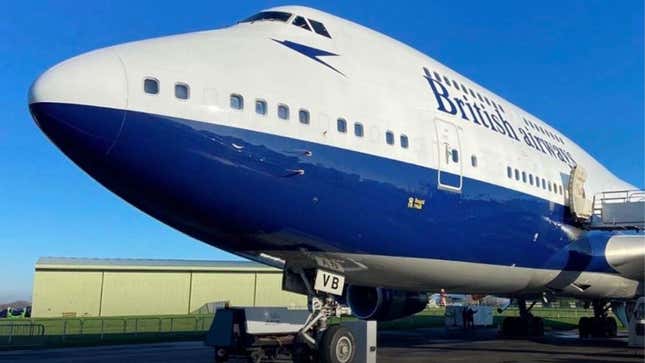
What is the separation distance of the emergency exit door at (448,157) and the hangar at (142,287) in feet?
134

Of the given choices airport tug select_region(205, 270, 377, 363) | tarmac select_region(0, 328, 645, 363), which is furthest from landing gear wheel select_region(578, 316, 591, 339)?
airport tug select_region(205, 270, 377, 363)

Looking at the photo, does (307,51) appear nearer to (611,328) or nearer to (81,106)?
(81,106)

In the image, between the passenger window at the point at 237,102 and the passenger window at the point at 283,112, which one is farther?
the passenger window at the point at 283,112

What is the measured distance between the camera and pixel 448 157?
37.6 ft

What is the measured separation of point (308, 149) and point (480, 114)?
557 centimetres

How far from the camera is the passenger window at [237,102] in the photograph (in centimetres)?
867

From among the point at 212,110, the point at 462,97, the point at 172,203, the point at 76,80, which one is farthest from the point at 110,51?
the point at 462,97

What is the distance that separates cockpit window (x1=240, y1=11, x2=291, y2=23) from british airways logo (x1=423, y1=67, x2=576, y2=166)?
3057mm

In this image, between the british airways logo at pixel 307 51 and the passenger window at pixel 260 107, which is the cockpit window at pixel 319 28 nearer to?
the british airways logo at pixel 307 51

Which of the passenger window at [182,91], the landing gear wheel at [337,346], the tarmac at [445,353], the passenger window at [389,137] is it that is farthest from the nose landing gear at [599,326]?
the passenger window at [182,91]

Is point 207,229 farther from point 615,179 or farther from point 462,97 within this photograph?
point 615,179

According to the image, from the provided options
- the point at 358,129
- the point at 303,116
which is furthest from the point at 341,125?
the point at 303,116

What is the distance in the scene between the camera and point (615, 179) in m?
21.8

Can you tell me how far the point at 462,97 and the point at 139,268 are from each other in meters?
40.9
